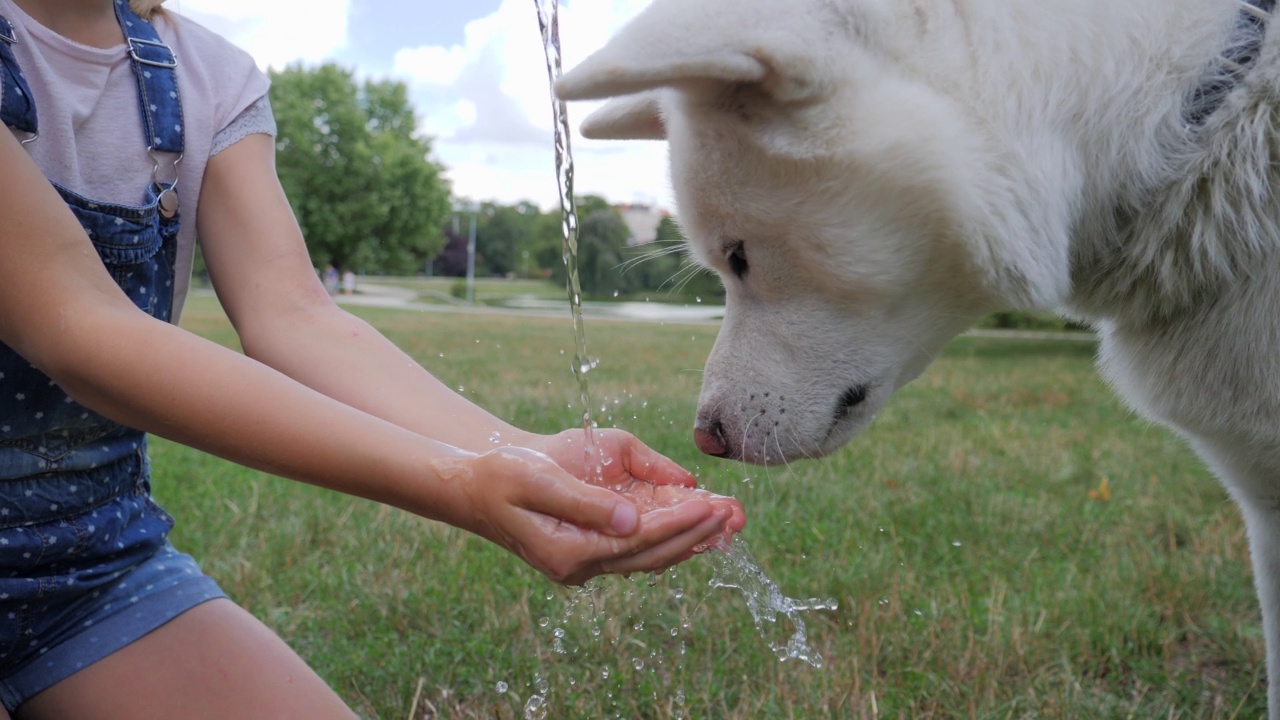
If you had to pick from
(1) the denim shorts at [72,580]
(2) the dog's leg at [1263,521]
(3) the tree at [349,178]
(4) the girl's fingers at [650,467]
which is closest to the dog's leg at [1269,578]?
(2) the dog's leg at [1263,521]

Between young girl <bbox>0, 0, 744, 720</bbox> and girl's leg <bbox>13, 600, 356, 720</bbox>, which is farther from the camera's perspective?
girl's leg <bbox>13, 600, 356, 720</bbox>

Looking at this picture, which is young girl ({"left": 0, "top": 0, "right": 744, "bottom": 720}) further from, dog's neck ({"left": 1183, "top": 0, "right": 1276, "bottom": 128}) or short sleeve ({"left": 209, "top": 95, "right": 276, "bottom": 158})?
dog's neck ({"left": 1183, "top": 0, "right": 1276, "bottom": 128})

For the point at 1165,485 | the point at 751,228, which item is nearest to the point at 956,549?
the point at 1165,485

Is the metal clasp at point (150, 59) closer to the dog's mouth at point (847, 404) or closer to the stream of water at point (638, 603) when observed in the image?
the stream of water at point (638, 603)

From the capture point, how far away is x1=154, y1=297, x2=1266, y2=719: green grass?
2.26 meters

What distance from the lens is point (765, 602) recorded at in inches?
96.8

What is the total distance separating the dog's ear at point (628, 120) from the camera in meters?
2.06

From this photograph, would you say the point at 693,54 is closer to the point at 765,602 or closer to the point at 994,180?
the point at 994,180

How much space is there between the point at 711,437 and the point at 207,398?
3.07 feet

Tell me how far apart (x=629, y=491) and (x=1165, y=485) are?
3132mm

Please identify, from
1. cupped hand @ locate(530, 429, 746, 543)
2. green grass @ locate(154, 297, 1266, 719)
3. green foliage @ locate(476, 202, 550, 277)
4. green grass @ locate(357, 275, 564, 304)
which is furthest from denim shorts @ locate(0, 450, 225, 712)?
green foliage @ locate(476, 202, 550, 277)

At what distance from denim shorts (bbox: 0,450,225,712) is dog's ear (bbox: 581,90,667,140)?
1.18 meters

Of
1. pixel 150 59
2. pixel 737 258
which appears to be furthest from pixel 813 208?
pixel 150 59

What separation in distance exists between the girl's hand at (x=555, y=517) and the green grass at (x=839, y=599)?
914mm
